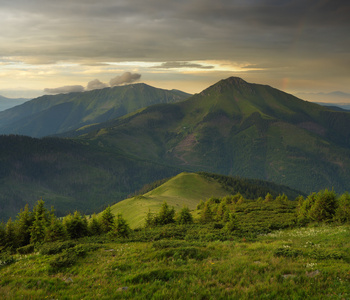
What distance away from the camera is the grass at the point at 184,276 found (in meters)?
13.6

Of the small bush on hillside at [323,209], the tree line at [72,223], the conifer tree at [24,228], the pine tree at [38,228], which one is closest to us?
the tree line at [72,223]

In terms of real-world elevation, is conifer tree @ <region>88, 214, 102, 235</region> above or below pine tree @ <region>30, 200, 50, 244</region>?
below

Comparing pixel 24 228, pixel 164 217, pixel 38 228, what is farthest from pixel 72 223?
pixel 164 217

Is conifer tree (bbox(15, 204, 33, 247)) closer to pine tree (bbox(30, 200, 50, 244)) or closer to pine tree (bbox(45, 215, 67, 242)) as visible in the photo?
pine tree (bbox(30, 200, 50, 244))

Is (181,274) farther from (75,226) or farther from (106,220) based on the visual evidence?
(106,220)

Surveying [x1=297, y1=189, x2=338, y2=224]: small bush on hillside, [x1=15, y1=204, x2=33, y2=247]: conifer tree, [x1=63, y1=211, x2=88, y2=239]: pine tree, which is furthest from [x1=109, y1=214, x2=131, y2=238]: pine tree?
[x1=297, y1=189, x2=338, y2=224]: small bush on hillside

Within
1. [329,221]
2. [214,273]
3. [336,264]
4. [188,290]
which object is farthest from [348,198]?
[188,290]

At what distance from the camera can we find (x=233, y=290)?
544 inches

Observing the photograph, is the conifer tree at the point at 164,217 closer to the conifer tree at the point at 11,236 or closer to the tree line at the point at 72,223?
the tree line at the point at 72,223

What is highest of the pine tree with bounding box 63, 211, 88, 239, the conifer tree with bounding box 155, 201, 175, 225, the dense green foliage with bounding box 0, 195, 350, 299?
the dense green foliage with bounding box 0, 195, 350, 299

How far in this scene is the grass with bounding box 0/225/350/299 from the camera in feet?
44.7

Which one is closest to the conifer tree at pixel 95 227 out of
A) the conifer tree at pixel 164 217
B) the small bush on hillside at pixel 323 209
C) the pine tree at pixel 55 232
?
the pine tree at pixel 55 232

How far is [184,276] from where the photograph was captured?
16.1 metres

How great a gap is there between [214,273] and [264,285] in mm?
3740
